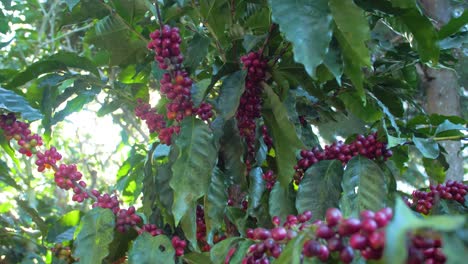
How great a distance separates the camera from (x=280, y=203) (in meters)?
1.15

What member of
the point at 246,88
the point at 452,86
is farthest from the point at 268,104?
the point at 452,86

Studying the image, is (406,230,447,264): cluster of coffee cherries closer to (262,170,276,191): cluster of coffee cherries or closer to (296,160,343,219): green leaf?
(296,160,343,219): green leaf

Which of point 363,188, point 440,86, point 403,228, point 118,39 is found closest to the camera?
point 403,228

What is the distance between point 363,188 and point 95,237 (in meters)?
0.66

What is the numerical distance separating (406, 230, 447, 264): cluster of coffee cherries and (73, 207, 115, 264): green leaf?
829mm

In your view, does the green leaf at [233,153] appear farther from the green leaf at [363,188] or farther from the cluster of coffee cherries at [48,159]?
the cluster of coffee cherries at [48,159]

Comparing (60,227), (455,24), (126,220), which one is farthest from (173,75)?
(60,227)

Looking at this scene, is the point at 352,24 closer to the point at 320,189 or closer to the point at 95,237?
the point at 320,189

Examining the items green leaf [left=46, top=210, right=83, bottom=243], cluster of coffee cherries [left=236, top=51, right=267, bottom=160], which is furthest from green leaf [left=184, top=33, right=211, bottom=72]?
green leaf [left=46, top=210, right=83, bottom=243]

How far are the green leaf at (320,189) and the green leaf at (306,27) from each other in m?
0.39

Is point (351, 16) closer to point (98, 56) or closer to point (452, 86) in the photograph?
point (98, 56)

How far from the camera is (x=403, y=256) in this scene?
1.25 ft

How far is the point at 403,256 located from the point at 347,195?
2.27 ft

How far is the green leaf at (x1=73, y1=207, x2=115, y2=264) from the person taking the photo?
1.15m
